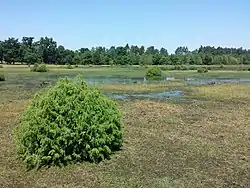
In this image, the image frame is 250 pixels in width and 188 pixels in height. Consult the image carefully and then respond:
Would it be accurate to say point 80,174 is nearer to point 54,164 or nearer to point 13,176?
point 54,164

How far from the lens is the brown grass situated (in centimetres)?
974

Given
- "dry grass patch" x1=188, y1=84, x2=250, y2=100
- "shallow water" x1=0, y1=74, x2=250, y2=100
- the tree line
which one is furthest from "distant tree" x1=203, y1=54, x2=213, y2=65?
"dry grass patch" x1=188, y1=84, x2=250, y2=100

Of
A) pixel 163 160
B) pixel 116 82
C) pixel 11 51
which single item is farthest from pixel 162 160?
pixel 11 51

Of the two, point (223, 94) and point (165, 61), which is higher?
point (165, 61)

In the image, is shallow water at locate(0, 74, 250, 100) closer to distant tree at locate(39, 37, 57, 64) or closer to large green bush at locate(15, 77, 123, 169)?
large green bush at locate(15, 77, 123, 169)

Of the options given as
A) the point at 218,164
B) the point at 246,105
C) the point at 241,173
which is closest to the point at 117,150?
the point at 218,164

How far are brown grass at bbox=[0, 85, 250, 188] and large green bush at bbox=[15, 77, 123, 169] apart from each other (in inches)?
15.4

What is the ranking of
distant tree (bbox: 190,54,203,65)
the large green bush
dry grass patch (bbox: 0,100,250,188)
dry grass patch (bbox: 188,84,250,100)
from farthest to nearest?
distant tree (bbox: 190,54,203,65)
dry grass patch (bbox: 188,84,250,100)
the large green bush
dry grass patch (bbox: 0,100,250,188)

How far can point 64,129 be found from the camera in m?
10.6

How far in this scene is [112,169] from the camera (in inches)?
420

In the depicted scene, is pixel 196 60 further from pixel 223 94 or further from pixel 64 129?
pixel 64 129

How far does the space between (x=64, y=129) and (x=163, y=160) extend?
3.36 metres

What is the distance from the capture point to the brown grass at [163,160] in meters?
9.74

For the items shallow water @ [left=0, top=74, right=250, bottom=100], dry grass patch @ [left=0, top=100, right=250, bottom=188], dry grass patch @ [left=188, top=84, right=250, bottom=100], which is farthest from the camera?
shallow water @ [left=0, top=74, right=250, bottom=100]
